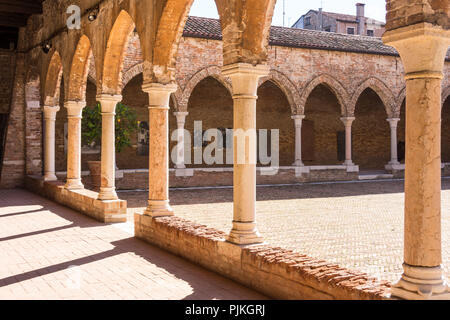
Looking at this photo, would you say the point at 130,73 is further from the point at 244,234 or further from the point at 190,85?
the point at 244,234

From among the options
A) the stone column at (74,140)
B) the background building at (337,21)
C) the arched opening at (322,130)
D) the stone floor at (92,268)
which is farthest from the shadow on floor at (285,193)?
the background building at (337,21)

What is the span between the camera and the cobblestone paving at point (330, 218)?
6504 mm

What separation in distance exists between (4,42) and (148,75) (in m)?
13.0

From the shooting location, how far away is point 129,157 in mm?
A: 19469

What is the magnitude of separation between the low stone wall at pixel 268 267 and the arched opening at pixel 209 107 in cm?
1388

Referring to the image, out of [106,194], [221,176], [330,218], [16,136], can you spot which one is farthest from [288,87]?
[106,194]

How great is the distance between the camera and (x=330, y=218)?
9711mm

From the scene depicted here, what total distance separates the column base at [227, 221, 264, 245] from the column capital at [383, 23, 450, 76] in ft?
7.67

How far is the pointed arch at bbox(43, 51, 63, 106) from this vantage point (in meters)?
12.5

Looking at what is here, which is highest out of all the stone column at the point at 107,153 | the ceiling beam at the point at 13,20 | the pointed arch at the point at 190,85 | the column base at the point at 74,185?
the ceiling beam at the point at 13,20

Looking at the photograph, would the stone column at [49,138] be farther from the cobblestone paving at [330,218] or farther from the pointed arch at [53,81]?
the cobblestone paving at [330,218]

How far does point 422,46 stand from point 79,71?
876 centimetres

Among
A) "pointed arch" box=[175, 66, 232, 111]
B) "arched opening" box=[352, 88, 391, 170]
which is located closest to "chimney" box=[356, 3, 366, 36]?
"arched opening" box=[352, 88, 391, 170]
